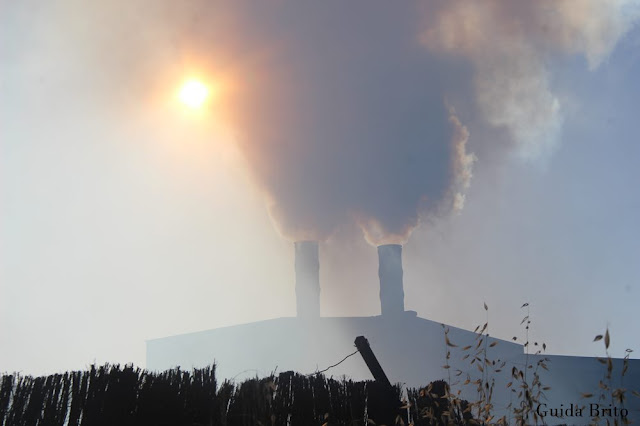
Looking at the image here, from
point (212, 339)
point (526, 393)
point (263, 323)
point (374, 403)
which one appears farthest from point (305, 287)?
point (526, 393)

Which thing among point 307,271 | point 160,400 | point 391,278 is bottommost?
point 160,400

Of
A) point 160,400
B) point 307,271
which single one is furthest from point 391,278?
point 160,400

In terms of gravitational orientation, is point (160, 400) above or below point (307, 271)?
below

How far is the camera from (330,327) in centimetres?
3306

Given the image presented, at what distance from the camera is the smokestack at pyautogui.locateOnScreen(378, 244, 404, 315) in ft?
102

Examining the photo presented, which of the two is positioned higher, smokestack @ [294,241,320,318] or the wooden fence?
smokestack @ [294,241,320,318]

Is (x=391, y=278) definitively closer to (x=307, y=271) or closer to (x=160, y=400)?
(x=307, y=271)

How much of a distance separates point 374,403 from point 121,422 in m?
2.71

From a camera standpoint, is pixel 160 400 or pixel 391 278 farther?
pixel 391 278

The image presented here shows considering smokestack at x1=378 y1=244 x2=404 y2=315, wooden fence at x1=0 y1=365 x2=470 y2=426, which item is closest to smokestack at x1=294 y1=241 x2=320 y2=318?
smokestack at x1=378 y1=244 x2=404 y2=315

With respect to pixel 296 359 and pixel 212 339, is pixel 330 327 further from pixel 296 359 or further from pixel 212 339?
pixel 212 339

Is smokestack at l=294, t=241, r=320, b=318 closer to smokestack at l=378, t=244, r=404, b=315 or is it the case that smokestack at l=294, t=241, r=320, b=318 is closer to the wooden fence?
smokestack at l=378, t=244, r=404, b=315

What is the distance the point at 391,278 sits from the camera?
3134 cm

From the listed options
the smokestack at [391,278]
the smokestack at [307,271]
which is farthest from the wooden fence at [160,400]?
the smokestack at [307,271]
